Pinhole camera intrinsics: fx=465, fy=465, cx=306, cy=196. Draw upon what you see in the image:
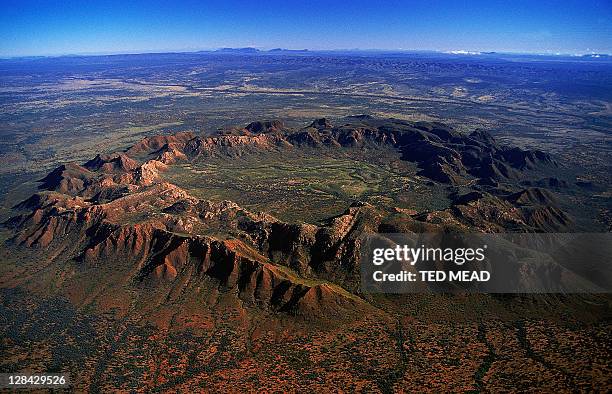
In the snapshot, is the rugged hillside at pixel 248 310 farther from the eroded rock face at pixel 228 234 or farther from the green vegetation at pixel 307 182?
the green vegetation at pixel 307 182

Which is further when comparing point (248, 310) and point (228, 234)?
point (228, 234)

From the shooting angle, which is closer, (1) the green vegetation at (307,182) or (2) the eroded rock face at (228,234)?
(2) the eroded rock face at (228,234)

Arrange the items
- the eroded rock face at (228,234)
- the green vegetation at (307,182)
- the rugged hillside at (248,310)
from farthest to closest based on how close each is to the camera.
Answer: the green vegetation at (307,182) → the eroded rock face at (228,234) → the rugged hillside at (248,310)

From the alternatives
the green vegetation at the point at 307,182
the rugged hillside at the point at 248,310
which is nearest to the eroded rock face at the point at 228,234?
the rugged hillside at the point at 248,310

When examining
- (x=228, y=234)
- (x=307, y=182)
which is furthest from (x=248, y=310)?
(x=307, y=182)

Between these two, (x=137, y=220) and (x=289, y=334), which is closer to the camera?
(x=289, y=334)

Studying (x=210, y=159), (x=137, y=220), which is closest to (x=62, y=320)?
(x=137, y=220)

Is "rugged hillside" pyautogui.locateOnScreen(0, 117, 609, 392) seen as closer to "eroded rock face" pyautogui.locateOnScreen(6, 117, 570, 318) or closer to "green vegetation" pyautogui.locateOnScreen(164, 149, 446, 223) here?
"eroded rock face" pyautogui.locateOnScreen(6, 117, 570, 318)

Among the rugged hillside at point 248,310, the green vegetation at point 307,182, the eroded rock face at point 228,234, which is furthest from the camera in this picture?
the green vegetation at point 307,182

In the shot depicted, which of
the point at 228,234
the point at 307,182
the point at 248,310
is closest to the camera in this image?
the point at 248,310

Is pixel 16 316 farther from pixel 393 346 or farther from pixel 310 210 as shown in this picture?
pixel 310 210

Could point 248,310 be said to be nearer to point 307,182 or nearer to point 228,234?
point 228,234
